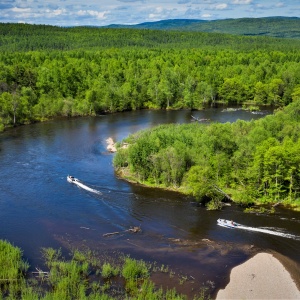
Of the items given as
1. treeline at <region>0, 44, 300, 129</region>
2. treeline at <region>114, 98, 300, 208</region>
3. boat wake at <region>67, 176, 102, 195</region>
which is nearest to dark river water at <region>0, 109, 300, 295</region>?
boat wake at <region>67, 176, 102, 195</region>

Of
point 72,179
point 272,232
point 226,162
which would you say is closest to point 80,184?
point 72,179

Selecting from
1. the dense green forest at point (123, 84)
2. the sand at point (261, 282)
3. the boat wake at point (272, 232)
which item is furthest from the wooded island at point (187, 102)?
the sand at point (261, 282)

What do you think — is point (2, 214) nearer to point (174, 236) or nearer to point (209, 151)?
point (174, 236)

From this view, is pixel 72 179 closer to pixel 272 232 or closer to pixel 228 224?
pixel 228 224

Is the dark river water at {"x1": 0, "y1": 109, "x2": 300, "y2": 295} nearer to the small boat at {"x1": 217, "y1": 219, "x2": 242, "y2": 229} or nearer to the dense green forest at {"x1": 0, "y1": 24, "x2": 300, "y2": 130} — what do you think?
the small boat at {"x1": 217, "y1": 219, "x2": 242, "y2": 229}

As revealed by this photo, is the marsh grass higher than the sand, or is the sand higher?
the marsh grass
